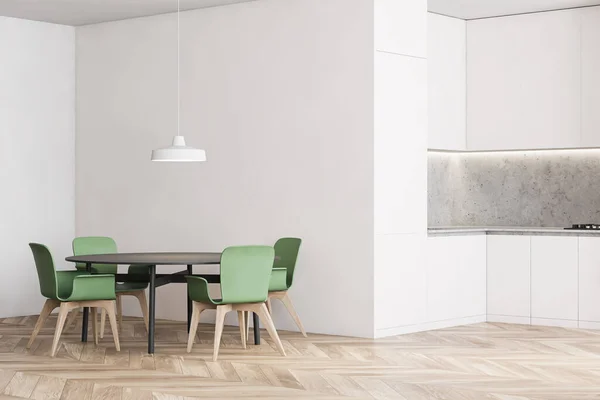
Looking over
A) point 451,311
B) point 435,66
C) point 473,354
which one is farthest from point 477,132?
point 473,354

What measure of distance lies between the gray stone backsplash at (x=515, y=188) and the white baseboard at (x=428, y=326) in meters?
1.27

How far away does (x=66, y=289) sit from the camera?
28.0 ft

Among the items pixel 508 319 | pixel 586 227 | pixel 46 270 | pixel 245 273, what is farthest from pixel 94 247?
pixel 586 227

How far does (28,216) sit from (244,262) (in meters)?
3.82

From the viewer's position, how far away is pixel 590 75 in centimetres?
985

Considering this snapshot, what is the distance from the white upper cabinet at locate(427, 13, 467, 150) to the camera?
10.2 meters

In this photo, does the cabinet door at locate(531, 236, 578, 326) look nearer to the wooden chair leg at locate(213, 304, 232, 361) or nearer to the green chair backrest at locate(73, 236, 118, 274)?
the wooden chair leg at locate(213, 304, 232, 361)

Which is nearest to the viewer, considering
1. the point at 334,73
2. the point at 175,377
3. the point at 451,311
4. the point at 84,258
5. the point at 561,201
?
the point at 175,377

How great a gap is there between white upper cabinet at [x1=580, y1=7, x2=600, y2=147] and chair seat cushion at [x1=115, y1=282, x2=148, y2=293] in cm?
425

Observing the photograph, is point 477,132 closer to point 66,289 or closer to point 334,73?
point 334,73

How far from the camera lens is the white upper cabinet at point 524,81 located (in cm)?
998

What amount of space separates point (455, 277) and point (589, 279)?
3.86 feet

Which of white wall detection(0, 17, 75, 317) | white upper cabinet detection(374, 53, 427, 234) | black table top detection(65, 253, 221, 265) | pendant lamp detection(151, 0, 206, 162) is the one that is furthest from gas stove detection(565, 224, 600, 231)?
white wall detection(0, 17, 75, 317)

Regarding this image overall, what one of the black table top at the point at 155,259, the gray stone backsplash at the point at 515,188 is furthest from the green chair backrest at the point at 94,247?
the gray stone backsplash at the point at 515,188
